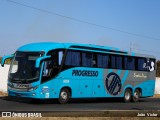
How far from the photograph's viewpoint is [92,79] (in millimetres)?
24922

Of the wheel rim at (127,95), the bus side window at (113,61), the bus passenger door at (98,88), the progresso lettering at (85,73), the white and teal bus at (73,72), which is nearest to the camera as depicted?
the white and teal bus at (73,72)

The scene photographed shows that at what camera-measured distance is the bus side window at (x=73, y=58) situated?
22.7 meters

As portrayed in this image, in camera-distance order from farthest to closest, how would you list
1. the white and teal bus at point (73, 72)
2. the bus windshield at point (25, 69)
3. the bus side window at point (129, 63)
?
the bus side window at point (129, 63)
the white and teal bus at point (73, 72)
the bus windshield at point (25, 69)

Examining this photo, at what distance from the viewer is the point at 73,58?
23.2 metres

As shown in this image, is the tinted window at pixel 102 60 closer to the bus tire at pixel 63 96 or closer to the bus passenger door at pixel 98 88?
the bus passenger door at pixel 98 88

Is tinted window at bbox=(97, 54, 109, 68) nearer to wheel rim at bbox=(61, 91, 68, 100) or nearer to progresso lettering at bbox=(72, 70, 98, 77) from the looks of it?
progresso lettering at bbox=(72, 70, 98, 77)

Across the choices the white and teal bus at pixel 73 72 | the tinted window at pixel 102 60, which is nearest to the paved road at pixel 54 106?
the white and teal bus at pixel 73 72

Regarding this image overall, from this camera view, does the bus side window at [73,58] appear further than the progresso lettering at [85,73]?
No

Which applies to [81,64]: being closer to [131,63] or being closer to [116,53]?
[116,53]

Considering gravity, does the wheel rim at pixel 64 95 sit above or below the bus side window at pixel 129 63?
below

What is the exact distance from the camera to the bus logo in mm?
26438

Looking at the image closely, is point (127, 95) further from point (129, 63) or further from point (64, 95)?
point (64, 95)

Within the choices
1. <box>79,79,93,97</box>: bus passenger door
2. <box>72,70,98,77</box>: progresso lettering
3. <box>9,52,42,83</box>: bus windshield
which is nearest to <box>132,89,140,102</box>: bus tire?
<box>72,70,98,77</box>: progresso lettering

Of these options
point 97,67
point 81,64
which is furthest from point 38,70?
point 97,67
